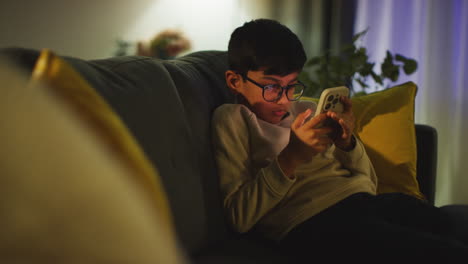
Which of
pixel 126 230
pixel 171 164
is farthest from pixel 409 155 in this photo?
pixel 126 230

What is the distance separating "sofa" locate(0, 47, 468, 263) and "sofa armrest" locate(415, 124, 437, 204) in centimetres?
75

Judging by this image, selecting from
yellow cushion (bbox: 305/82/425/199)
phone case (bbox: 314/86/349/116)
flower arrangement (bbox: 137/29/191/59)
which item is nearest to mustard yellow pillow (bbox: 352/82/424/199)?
yellow cushion (bbox: 305/82/425/199)

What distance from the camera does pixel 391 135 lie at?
5.14 feet

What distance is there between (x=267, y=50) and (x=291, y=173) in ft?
1.08

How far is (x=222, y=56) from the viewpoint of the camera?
1.56 metres

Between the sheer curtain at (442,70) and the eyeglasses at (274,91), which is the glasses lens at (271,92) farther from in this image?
the sheer curtain at (442,70)

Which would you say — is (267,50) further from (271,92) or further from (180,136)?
(180,136)

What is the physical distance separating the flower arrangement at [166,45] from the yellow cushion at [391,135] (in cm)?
151

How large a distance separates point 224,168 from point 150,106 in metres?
0.26

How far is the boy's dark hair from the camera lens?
1203 mm

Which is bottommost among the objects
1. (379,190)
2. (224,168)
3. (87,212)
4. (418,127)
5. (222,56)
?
(379,190)

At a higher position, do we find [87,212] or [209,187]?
[87,212]

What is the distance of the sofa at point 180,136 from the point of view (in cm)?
95

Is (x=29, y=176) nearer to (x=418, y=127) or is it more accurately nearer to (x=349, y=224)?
(x=349, y=224)
